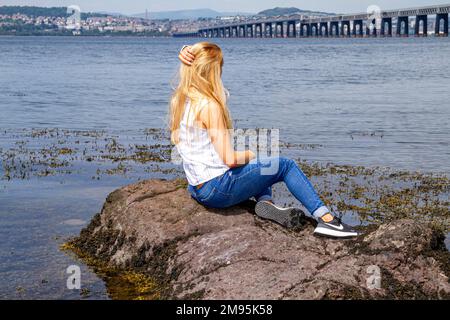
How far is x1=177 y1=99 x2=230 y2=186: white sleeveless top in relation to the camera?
7.87m

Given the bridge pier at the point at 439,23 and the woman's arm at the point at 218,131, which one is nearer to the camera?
the woman's arm at the point at 218,131

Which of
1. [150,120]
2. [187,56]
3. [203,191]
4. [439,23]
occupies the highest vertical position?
[187,56]

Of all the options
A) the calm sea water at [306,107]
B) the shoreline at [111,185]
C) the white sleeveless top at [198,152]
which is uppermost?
the white sleeveless top at [198,152]

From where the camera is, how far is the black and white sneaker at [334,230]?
774 centimetres

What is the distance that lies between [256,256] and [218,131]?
1.29 metres

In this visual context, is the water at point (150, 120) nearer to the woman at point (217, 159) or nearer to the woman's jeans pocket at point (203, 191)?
the woman's jeans pocket at point (203, 191)

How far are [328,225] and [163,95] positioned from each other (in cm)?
3048

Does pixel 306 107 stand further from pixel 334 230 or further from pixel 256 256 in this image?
pixel 256 256

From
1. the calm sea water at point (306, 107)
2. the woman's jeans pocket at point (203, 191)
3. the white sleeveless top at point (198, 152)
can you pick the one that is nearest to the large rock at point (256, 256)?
the woman's jeans pocket at point (203, 191)

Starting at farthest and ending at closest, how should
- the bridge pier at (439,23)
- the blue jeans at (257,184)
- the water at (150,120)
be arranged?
the bridge pier at (439,23)
the water at (150,120)
the blue jeans at (257,184)

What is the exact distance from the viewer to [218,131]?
7691 millimetres

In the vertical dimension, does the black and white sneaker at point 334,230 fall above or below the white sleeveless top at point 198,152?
below

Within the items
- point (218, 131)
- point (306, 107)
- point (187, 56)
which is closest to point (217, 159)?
point (218, 131)
